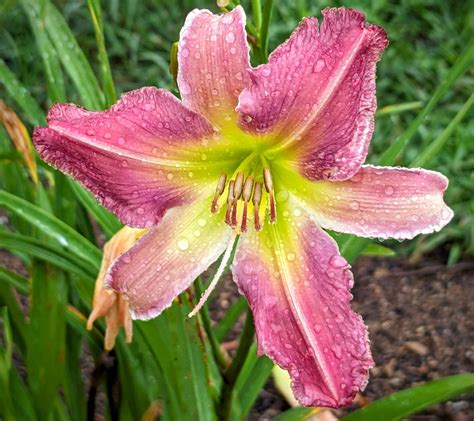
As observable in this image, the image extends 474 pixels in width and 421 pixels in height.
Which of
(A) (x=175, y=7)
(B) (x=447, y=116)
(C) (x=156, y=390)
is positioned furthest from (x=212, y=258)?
(A) (x=175, y=7)

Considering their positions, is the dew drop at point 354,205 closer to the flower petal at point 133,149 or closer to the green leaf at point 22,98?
the flower petal at point 133,149

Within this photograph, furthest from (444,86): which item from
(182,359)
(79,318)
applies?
(79,318)

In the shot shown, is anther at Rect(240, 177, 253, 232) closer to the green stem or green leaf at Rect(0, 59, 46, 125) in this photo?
the green stem

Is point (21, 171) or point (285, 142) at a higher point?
point (21, 171)

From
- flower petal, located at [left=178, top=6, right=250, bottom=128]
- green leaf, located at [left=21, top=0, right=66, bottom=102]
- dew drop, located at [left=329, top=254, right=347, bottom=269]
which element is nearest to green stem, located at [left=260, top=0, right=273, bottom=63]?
flower petal, located at [left=178, top=6, right=250, bottom=128]

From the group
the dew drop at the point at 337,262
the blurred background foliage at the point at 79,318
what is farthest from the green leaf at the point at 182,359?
the dew drop at the point at 337,262

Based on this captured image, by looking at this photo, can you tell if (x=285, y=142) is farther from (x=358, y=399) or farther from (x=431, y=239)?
(x=431, y=239)

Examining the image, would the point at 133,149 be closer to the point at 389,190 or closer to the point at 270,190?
the point at 270,190
